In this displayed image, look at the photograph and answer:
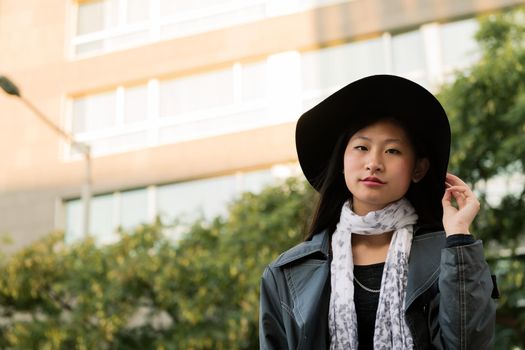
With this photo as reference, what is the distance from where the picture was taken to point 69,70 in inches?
731

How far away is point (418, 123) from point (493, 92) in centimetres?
788

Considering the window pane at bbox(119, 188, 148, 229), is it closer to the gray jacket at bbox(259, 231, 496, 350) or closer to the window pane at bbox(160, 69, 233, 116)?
the window pane at bbox(160, 69, 233, 116)

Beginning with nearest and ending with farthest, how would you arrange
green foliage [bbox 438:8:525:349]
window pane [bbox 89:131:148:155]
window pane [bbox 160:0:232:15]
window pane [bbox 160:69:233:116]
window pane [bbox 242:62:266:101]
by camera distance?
green foliage [bbox 438:8:525:349], window pane [bbox 242:62:266:101], window pane [bbox 160:69:233:116], window pane [bbox 89:131:148:155], window pane [bbox 160:0:232:15]

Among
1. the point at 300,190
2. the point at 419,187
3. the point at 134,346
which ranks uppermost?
the point at 300,190

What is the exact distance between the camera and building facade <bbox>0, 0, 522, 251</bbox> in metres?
15.9

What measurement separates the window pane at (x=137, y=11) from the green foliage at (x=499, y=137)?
965cm

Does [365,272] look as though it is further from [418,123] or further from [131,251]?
[131,251]

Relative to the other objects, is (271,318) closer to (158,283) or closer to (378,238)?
(378,238)

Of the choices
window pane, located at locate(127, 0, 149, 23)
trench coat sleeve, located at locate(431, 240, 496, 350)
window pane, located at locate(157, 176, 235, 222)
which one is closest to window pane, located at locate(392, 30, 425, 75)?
window pane, located at locate(157, 176, 235, 222)

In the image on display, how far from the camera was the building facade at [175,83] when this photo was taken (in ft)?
52.1

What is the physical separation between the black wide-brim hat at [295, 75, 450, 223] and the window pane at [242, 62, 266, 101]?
14013 millimetres

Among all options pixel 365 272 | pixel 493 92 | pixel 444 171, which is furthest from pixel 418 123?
pixel 493 92

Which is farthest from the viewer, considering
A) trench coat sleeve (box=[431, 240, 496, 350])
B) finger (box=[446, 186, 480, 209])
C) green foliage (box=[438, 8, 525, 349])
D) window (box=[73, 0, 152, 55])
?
window (box=[73, 0, 152, 55])

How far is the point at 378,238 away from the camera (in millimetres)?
2660
